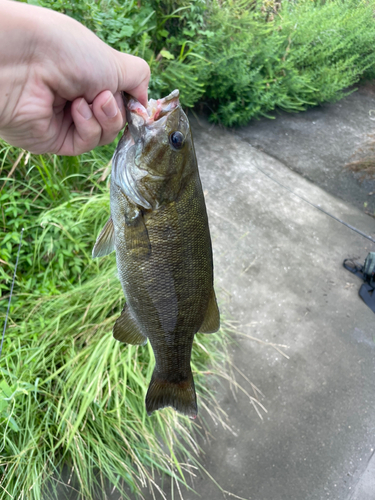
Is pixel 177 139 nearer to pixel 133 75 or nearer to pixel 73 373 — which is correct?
pixel 133 75

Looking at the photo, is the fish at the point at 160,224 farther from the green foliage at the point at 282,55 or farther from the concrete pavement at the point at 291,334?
the green foliage at the point at 282,55

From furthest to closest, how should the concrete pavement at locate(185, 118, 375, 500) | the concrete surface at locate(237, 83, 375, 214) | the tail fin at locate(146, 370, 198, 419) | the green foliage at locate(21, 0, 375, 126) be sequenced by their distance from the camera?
the concrete surface at locate(237, 83, 375, 214) < the green foliage at locate(21, 0, 375, 126) < the concrete pavement at locate(185, 118, 375, 500) < the tail fin at locate(146, 370, 198, 419)

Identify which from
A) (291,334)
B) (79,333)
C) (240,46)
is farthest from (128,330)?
(240,46)

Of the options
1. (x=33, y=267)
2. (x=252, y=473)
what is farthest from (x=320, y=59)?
(x=252, y=473)

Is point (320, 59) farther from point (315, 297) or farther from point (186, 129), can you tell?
point (186, 129)

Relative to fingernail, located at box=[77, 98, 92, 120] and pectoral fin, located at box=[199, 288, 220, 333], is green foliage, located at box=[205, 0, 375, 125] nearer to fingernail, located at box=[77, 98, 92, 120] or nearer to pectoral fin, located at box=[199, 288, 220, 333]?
fingernail, located at box=[77, 98, 92, 120]

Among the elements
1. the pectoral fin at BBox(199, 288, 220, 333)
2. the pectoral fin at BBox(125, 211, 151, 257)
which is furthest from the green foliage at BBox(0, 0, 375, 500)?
the pectoral fin at BBox(125, 211, 151, 257)
